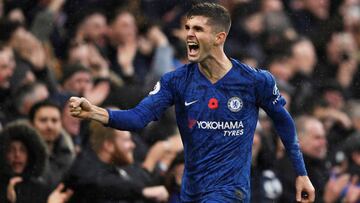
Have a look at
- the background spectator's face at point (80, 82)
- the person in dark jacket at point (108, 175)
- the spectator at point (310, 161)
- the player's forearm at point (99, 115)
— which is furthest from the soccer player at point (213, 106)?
the background spectator's face at point (80, 82)

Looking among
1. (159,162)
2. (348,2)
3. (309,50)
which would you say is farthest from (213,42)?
(348,2)

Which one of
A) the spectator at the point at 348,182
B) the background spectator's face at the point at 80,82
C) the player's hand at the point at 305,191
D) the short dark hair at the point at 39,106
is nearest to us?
the player's hand at the point at 305,191

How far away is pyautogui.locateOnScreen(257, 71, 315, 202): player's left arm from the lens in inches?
315

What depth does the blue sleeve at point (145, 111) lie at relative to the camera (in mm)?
7664

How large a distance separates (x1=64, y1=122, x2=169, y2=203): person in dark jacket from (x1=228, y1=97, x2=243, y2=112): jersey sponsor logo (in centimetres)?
206

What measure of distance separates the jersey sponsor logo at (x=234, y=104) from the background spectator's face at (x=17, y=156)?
2709 millimetres

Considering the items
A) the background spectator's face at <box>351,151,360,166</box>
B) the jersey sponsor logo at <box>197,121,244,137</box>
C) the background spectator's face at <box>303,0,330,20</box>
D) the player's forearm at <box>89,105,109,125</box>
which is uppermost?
the background spectator's face at <box>303,0,330,20</box>

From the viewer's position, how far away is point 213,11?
7.97 meters

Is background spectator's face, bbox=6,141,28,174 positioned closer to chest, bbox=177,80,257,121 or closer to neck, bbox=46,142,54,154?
neck, bbox=46,142,54,154

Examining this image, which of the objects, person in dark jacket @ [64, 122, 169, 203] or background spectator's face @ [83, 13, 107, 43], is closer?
person in dark jacket @ [64, 122, 169, 203]

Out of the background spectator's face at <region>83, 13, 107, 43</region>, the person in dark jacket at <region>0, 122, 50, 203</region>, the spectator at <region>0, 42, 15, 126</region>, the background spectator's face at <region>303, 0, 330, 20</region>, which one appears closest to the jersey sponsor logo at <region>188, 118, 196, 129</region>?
the person in dark jacket at <region>0, 122, 50, 203</region>

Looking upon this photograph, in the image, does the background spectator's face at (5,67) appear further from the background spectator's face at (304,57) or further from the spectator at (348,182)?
the background spectator's face at (304,57)

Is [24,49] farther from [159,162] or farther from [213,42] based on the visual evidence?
[213,42]

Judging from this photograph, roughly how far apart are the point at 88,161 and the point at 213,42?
2.19m
